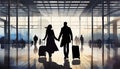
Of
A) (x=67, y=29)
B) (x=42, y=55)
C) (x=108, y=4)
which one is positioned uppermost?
(x=108, y=4)

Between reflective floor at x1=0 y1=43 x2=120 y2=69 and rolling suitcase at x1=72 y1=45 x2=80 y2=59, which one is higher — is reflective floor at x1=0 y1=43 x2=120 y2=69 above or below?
below

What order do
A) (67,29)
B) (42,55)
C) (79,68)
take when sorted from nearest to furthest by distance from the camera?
(79,68), (67,29), (42,55)

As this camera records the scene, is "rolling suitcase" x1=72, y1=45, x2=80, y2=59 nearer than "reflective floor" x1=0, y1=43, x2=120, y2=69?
No

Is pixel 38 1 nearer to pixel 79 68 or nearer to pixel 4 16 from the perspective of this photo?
pixel 4 16

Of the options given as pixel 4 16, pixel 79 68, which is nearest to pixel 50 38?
pixel 79 68

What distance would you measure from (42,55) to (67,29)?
3.49m

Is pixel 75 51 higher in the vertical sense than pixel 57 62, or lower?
higher

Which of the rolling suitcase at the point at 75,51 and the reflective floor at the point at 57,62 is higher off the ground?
the rolling suitcase at the point at 75,51

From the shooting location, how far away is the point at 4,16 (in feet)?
149

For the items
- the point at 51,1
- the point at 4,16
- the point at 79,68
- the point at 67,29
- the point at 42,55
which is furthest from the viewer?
the point at 4,16

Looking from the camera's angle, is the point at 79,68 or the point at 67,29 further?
the point at 67,29

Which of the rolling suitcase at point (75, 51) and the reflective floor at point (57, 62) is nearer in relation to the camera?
the reflective floor at point (57, 62)

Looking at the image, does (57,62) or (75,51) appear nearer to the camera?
(57,62)

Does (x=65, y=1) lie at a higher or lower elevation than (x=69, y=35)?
higher
